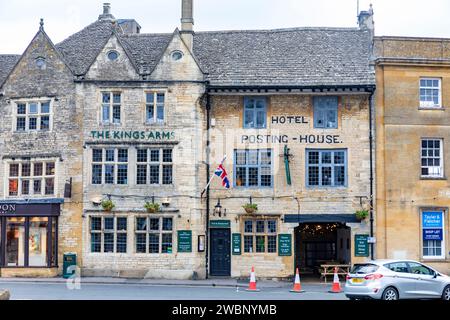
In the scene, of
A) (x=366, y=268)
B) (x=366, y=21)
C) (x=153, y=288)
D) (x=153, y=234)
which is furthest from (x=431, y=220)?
(x=153, y=288)

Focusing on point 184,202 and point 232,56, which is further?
point 232,56

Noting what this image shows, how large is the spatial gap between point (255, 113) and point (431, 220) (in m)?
9.26

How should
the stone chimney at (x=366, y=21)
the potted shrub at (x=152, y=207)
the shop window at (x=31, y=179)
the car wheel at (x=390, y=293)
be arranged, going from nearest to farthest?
1. the car wheel at (x=390, y=293)
2. the potted shrub at (x=152, y=207)
3. the shop window at (x=31, y=179)
4. the stone chimney at (x=366, y=21)

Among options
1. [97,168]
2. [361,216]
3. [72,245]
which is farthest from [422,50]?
[72,245]

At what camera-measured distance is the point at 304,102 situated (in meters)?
30.2

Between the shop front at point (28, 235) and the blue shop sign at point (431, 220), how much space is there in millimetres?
16407

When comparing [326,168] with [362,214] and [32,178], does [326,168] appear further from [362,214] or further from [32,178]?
[32,178]

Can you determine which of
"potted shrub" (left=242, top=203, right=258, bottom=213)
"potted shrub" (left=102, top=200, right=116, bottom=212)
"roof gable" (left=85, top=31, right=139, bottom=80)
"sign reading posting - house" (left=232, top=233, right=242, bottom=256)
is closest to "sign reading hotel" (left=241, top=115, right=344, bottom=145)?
"potted shrub" (left=242, top=203, right=258, bottom=213)

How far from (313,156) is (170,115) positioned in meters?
6.74

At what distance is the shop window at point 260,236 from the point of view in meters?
29.7

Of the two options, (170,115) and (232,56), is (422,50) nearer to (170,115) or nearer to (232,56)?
(232,56)

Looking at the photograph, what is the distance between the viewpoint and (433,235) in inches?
1167

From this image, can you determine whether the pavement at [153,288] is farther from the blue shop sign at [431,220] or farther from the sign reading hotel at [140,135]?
the sign reading hotel at [140,135]

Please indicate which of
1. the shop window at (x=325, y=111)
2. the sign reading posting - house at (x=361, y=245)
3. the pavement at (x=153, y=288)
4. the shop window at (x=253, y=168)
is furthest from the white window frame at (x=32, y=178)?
the sign reading posting - house at (x=361, y=245)
